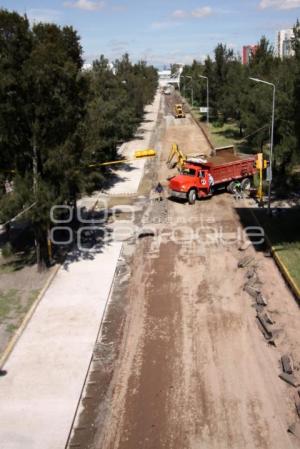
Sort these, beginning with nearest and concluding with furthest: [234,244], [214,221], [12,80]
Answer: [12,80], [234,244], [214,221]

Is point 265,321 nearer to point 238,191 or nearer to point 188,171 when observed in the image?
point 188,171

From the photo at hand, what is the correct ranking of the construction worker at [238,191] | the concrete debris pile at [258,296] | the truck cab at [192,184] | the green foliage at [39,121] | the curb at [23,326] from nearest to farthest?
the curb at [23,326]
the concrete debris pile at [258,296]
the green foliage at [39,121]
the truck cab at [192,184]
the construction worker at [238,191]

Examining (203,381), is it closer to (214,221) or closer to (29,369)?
(29,369)

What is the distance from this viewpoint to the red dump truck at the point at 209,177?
27.3 m

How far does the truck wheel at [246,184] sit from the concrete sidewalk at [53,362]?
13.6 m

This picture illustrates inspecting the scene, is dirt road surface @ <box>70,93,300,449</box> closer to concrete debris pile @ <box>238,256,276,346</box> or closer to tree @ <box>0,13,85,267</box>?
concrete debris pile @ <box>238,256,276,346</box>

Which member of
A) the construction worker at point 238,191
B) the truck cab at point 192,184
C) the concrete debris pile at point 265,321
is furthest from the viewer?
the construction worker at point 238,191

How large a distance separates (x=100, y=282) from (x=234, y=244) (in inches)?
272

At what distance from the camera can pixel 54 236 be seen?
75.0 ft

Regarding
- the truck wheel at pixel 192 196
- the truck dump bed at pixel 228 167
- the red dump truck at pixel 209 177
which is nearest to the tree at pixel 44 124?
the red dump truck at pixel 209 177

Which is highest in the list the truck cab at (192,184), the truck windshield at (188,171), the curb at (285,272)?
the truck windshield at (188,171)

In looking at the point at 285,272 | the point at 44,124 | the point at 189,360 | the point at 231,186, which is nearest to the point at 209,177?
the point at 231,186

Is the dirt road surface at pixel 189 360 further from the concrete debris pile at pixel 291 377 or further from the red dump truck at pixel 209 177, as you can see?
the red dump truck at pixel 209 177

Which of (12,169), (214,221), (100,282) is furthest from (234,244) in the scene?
(12,169)
